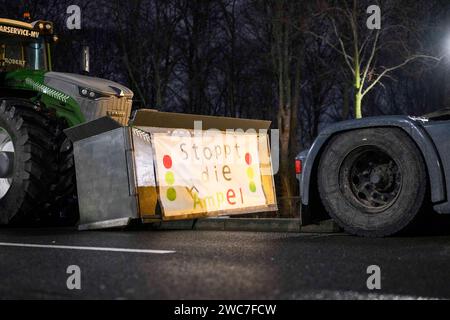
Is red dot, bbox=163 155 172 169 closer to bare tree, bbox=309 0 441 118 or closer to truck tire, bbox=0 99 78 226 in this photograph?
truck tire, bbox=0 99 78 226

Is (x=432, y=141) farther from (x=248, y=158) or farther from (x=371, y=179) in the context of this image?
(x=248, y=158)

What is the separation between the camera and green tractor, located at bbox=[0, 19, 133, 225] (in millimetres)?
9758

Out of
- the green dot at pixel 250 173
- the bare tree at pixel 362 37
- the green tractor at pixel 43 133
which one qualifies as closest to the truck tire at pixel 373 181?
the green dot at pixel 250 173

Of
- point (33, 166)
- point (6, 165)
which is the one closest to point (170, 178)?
point (33, 166)

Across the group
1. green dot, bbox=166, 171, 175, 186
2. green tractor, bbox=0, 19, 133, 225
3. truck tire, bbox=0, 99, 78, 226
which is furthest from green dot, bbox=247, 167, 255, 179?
truck tire, bbox=0, 99, 78, 226

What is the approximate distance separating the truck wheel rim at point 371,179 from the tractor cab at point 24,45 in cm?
712

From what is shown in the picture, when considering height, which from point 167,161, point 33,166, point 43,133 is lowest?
point 167,161

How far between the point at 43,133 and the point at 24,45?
112 inches

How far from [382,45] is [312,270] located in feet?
57.6

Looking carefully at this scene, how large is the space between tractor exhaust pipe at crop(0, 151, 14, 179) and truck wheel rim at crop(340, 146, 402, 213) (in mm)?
5491

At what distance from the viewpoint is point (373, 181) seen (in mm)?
6777

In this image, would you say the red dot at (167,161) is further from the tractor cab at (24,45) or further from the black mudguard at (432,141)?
the tractor cab at (24,45)

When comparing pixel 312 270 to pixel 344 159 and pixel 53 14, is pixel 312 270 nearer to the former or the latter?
pixel 344 159

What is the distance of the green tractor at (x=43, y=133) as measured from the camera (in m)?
9.76
